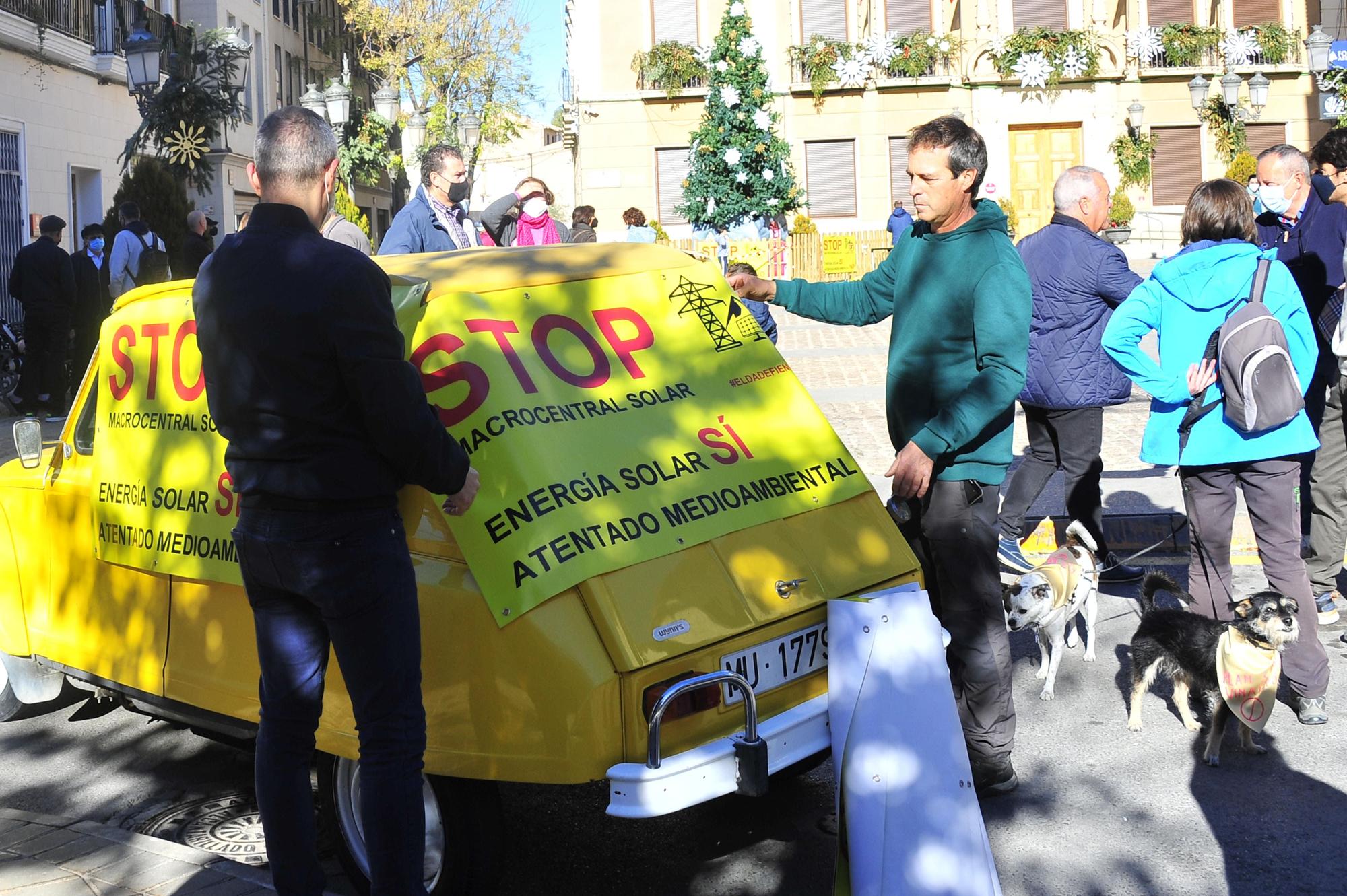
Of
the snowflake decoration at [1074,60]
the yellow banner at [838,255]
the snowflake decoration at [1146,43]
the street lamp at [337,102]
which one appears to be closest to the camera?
the street lamp at [337,102]

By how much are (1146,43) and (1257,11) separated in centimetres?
399

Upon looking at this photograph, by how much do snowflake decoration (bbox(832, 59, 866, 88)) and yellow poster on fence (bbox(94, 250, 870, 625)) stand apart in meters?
35.2

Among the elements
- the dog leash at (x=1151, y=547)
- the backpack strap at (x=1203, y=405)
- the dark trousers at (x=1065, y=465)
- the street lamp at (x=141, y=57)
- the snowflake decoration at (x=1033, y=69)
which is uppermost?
the snowflake decoration at (x=1033, y=69)

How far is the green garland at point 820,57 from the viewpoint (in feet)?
125

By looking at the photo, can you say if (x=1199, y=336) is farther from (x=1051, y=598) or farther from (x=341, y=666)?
(x=341, y=666)

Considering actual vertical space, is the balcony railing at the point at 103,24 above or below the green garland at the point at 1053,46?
below

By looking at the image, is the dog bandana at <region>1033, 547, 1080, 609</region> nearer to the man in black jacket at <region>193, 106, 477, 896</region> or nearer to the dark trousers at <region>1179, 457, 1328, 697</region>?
the dark trousers at <region>1179, 457, 1328, 697</region>

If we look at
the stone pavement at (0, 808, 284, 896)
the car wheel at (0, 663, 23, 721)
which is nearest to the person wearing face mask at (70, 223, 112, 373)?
the car wheel at (0, 663, 23, 721)

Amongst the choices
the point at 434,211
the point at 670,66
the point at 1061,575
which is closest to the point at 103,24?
the point at 670,66

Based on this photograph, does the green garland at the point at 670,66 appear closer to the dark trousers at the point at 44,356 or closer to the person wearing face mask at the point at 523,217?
the dark trousers at the point at 44,356

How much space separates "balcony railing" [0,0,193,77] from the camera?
1905 centimetres

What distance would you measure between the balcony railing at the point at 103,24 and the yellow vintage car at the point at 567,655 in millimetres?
15888

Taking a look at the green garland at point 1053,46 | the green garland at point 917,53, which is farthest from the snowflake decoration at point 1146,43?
the green garland at point 917,53

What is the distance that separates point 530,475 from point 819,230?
3588 cm
